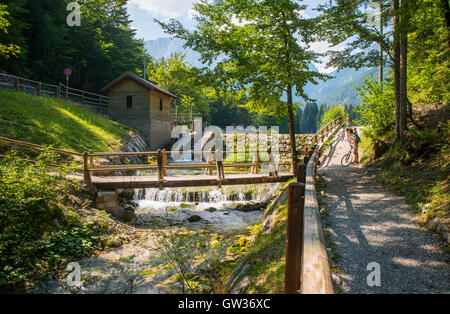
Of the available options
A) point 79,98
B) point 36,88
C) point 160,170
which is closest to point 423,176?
point 160,170

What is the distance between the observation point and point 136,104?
2664cm

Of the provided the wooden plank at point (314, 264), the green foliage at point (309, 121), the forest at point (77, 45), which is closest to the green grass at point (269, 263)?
the wooden plank at point (314, 264)

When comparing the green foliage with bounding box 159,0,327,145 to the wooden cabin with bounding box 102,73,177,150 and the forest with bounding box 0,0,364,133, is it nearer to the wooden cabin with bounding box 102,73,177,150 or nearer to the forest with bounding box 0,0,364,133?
the forest with bounding box 0,0,364,133

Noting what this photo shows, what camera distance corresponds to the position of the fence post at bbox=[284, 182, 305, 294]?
2.31 metres

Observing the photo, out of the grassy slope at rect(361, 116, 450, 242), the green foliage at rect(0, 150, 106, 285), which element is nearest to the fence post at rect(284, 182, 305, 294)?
the grassy slope at rect(361, 116, 450, 242)

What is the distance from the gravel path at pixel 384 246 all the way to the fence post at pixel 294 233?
130 cm

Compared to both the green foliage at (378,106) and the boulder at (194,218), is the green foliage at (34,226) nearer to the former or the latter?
the boulder at (194,218)

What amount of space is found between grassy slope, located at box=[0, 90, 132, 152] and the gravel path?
14085 millimetres

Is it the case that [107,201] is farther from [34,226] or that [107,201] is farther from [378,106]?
[378,106]

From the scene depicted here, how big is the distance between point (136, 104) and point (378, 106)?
22.3 m

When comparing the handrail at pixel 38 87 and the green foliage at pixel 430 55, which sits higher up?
the handrail at pixel 38 87

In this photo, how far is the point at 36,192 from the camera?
7.18 meters

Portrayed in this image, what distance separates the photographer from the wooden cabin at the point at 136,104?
2628 centimetres

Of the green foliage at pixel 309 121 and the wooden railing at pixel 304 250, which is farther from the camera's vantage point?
the green foliage at pixel 309 121
